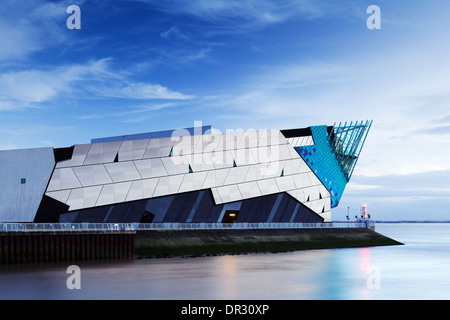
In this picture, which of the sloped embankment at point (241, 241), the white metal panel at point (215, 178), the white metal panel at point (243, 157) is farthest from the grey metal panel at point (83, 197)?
the white metal panel at point (243, 157)

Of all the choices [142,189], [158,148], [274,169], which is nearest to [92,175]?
[142,189]

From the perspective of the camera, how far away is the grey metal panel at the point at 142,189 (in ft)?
191

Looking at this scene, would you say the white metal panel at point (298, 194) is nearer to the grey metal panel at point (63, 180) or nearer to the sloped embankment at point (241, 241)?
the sloped embankment at point (241, 241)

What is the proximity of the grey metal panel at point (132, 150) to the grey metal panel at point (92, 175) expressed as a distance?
2248 millimetres

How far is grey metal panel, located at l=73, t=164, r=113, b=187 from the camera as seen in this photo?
185 feet

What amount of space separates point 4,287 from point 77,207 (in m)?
24.2

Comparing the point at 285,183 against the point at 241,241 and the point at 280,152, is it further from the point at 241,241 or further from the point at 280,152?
the point at 241,241

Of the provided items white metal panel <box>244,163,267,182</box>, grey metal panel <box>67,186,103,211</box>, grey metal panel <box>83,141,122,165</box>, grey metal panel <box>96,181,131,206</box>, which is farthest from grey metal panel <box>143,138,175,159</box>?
white metal panel <box>244,163,267,182</box>

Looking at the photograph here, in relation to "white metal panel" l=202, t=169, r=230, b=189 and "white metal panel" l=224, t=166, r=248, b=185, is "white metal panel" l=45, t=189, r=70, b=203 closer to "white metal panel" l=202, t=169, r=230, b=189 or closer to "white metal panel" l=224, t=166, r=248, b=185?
"white metal panel" l=202, t=169, r=230, b=189

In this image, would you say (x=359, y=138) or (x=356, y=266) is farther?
(x=359, y=138)

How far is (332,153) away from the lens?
7619cm

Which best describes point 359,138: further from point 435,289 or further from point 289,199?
point 435,289

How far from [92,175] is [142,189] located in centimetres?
517
